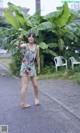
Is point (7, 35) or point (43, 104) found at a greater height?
point (7, 35)

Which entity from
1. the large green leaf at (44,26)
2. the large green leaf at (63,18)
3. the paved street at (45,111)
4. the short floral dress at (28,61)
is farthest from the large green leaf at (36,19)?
the short floral dress at (28,61)

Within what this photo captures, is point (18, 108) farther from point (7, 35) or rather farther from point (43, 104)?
point (7, 35)

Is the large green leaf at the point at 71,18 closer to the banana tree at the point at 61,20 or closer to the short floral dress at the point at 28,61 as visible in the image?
the banana tree at the point at 61,20

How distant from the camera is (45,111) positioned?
9398 millimetres

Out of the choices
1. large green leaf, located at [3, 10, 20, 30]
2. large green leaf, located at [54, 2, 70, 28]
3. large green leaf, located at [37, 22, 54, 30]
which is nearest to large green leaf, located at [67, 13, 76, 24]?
Result: large green leaf, located at [54, 2, 70, 28]

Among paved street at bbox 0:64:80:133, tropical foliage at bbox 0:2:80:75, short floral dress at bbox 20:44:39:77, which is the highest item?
tropical foliage at bbox 0:2:80:75

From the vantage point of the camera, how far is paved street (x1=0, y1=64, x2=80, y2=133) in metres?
7.88

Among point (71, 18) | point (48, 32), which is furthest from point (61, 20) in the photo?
point (48, 32)

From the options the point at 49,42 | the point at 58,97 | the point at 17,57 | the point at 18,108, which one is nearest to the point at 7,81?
the point at 17,57

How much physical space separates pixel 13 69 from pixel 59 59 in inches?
84.7

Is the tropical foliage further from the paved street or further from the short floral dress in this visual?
the short floral dress

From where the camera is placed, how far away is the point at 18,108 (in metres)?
9.74

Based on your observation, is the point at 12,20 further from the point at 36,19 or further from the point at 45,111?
the point at 45,111

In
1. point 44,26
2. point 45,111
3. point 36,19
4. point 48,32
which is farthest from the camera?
point 36,19
